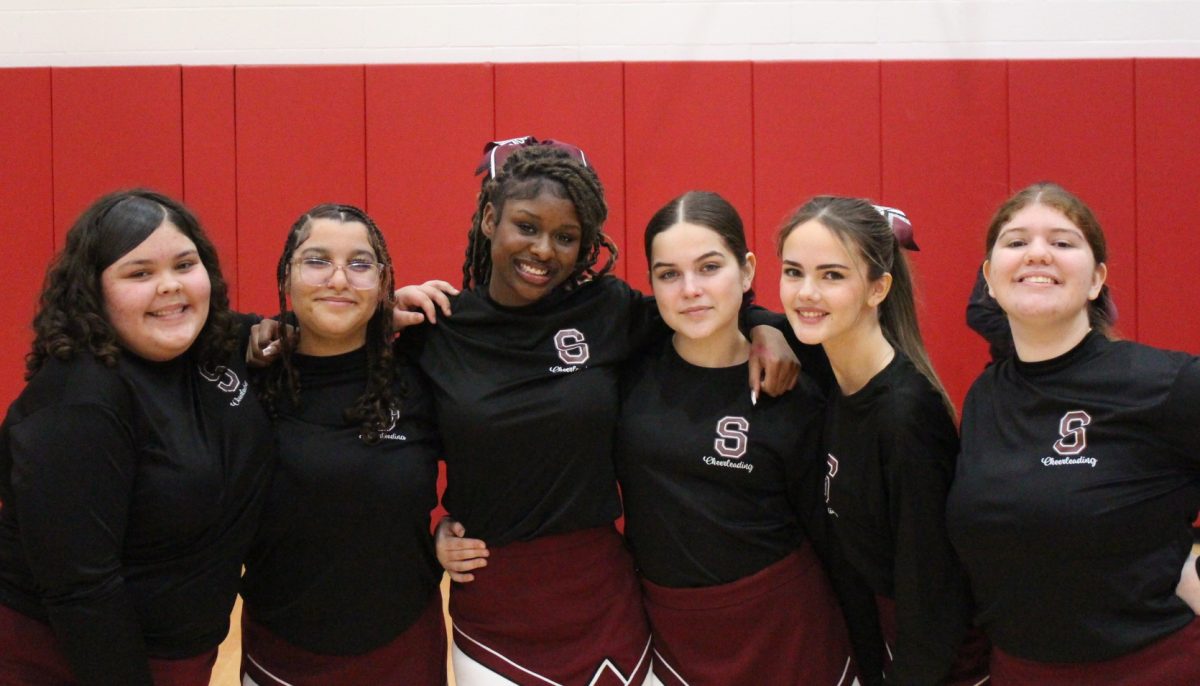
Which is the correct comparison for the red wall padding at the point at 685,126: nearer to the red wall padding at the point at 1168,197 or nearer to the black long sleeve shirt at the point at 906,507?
the red wall padding at the point at 1168,197

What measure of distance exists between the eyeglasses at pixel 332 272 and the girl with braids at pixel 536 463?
0.26m

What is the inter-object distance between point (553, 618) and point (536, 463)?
39 cm

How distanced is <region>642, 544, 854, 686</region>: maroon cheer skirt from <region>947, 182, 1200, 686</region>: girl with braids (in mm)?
402

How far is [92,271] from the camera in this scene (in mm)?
1833

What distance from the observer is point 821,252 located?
2084 mm

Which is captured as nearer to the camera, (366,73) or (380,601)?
(380,601)

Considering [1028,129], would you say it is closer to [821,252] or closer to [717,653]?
[821,252]

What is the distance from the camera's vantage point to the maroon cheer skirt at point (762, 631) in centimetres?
210

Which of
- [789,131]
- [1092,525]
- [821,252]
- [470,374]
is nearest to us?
[1092,525]

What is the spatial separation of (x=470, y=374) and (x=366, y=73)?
3152 millimetres

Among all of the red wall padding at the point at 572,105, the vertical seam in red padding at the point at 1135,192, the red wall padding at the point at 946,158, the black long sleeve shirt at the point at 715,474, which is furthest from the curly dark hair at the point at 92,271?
the vertical seam in red padding at the point at 1135,192

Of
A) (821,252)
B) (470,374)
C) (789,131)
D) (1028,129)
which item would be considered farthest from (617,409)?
(1028,129)

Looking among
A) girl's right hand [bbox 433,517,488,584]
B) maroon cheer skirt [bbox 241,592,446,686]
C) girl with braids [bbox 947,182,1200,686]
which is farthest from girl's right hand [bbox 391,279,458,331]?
girl with braids [bbox 947,182,1200,686]

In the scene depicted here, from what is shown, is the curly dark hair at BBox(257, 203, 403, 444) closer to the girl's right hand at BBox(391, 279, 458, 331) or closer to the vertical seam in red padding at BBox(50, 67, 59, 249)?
the girl's right hand at BBox(391, 279, 458, 331)
